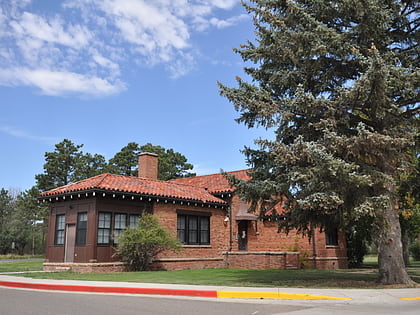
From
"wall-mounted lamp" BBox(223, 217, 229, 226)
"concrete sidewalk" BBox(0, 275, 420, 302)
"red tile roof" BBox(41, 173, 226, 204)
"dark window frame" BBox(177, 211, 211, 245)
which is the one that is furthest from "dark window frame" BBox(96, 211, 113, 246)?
"wall-mounted lamp" BBox(223, 217, 229, 226)

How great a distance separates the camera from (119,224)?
778 inches

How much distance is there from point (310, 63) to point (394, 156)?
388cm

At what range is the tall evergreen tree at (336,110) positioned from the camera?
440 inches

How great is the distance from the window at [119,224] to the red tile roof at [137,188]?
1375mm

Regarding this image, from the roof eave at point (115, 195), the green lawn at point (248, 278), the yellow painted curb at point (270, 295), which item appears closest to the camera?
the yellow painted curb at point (270, 295)

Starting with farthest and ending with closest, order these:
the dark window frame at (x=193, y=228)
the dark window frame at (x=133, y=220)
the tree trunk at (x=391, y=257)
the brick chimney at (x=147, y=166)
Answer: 1. the brick chimney at (x=147, y=166)
2. the dark window frame at (x=193, y=228)
3. the dark window frame at (x=133, y=220)
4. the tree trunk at (x=391, y=257)

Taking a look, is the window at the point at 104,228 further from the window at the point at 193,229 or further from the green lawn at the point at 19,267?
the green lawn at the point at 19,267

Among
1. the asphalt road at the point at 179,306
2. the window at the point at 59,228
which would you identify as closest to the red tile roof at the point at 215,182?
the window at the point at 59,228

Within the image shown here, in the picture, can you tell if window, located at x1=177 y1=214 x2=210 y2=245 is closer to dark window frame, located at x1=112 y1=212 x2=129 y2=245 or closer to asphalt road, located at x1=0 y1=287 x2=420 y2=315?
dark window frame, located at x1=112 y1=212 x2=129 y2=245

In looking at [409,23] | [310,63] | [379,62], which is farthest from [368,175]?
[409,23]

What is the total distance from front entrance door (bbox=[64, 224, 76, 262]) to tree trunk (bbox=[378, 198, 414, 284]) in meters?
13.8

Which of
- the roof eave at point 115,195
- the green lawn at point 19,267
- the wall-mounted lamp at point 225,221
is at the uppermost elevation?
the roof eave at point 115,195

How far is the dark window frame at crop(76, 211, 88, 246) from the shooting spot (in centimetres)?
1897

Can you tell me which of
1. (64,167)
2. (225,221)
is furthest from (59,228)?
(64,167)
